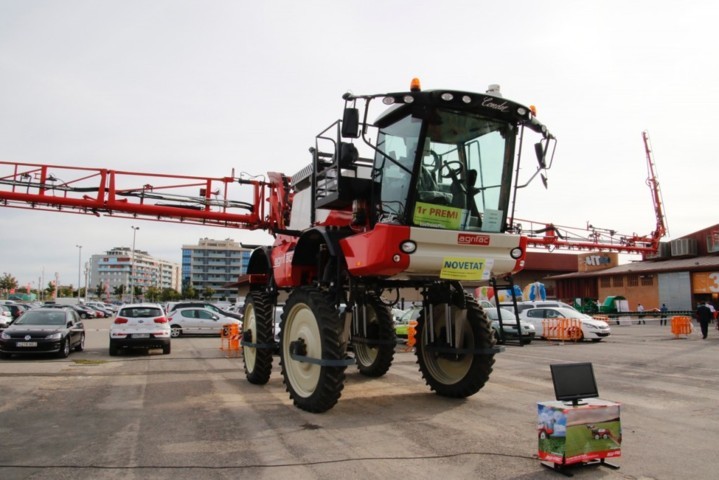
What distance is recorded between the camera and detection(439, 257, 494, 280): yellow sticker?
713cm

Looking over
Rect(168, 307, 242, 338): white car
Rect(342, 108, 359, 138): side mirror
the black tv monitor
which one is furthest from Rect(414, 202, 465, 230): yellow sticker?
Rect(168, 307, 242, 338): white car

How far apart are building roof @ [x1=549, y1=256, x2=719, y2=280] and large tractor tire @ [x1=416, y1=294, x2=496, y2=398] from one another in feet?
128

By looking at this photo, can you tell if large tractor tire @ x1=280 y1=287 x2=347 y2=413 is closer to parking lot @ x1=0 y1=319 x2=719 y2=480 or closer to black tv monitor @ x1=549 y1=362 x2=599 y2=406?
parking lot @ x1=0 y1=319 x2=719 y2=480

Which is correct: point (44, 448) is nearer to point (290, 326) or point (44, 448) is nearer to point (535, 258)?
point (290, 326)

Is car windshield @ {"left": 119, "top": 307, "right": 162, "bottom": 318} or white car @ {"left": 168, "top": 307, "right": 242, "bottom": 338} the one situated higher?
car windshield @ {"left": 119, "top": 307, "right": 162, "bottom": 318}

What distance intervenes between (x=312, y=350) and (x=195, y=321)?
65.5 feet

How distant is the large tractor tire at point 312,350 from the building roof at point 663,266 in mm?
41320

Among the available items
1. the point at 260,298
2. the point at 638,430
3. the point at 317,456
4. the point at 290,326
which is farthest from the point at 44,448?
the point at 638,430

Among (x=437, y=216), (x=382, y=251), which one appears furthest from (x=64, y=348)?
(x=437, y=216)

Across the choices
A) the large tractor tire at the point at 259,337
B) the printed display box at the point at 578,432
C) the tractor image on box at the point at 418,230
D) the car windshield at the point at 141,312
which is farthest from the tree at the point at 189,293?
the printed display box at the point at 578,432

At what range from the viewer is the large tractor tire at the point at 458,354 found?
8406 mm

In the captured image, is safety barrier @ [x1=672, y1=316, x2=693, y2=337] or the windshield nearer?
the windshield

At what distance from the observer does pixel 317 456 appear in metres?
5.50

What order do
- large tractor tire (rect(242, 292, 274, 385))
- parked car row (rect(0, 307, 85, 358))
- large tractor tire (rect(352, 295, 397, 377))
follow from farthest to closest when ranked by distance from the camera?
parked car row (rect(0, 307, 85, 358)), large tractor tire (rect(352, 295, 397, 377)), large tractor tire (rect(242, 292, 274, 385))
